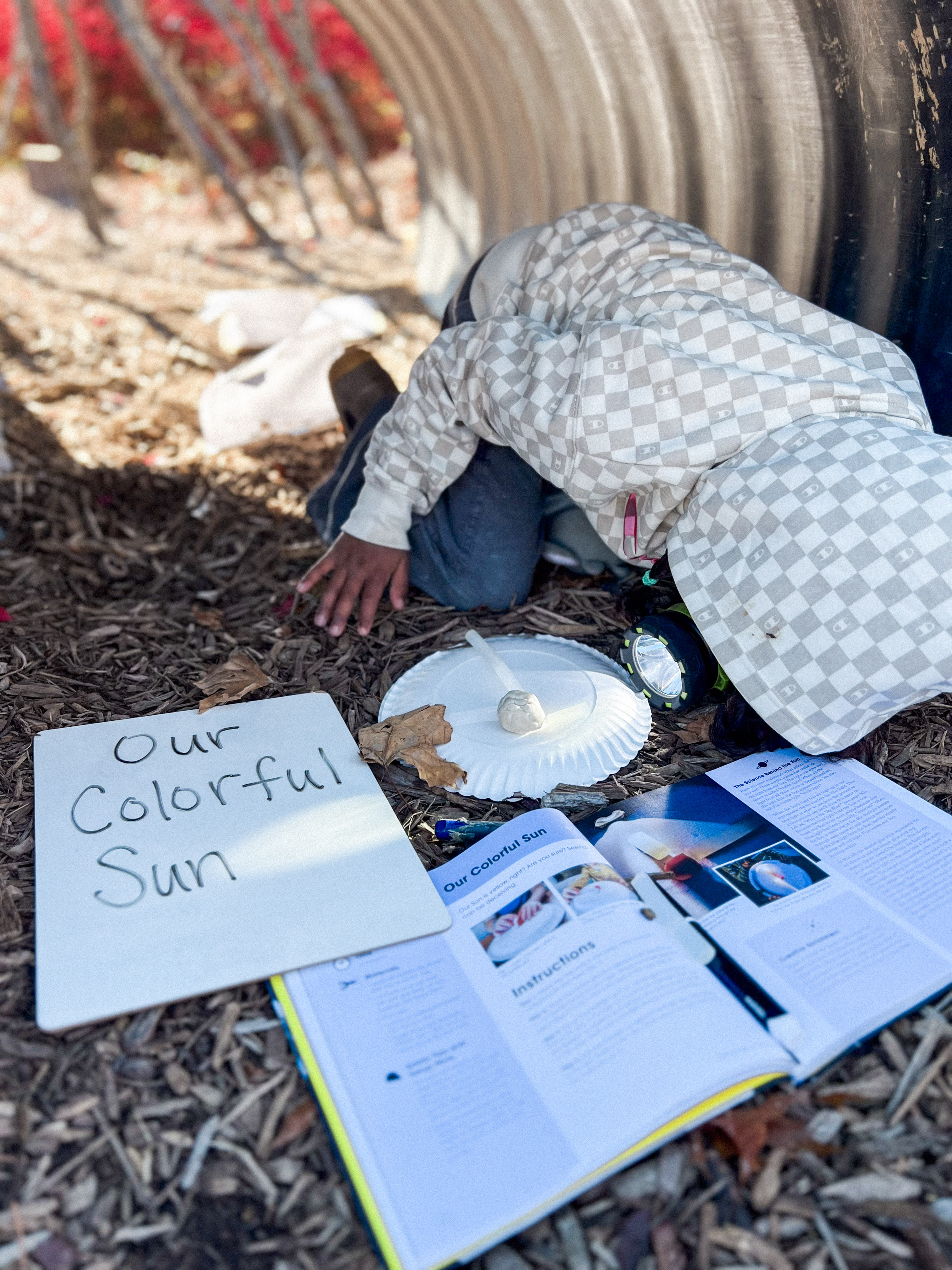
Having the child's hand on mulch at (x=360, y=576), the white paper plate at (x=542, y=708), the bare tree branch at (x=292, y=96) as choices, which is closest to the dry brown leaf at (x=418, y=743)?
the white paper plate at (x=542, y=708)

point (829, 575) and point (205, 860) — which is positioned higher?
point (829, 575)

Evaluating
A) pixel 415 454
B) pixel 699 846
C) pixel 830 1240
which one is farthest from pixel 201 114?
pixel 830 1240

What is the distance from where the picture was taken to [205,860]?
62.2 inches

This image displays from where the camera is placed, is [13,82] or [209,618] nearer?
[209,618]

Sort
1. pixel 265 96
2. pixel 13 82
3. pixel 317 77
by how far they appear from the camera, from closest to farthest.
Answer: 1. pixel 317 77
2. pixel 265 96
3. pixel 13 82

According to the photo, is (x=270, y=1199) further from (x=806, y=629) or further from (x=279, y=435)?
(x=279, y=435)

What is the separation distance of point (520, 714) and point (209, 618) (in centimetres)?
94

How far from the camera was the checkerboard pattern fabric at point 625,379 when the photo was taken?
1806 millimetres

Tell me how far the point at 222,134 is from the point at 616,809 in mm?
5811

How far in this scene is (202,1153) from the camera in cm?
122

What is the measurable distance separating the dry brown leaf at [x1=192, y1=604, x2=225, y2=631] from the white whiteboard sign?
17.4 inches

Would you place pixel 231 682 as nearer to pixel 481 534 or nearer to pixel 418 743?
pixel 418 743

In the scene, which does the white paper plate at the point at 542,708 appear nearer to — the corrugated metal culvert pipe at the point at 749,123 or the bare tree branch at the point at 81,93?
the corrugated metal culvert pipe at the point at 749,123

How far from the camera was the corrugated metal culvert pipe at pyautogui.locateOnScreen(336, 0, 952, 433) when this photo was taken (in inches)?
86.6
